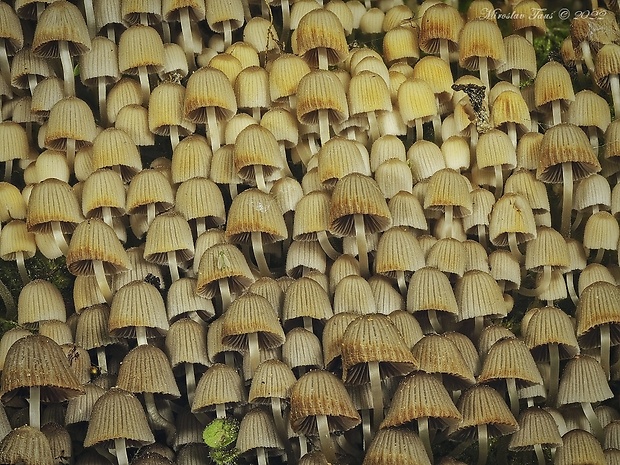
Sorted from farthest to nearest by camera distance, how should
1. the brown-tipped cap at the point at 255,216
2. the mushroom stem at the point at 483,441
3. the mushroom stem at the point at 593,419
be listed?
the brown-tipped cap at the point at 255,216, the mushroom stem at the point at 593,419, the mushroom stem at the point at 483,441

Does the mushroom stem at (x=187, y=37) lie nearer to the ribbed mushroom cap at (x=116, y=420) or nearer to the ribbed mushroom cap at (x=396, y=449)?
the ribbed mushroom cap at (x=116, y=420)

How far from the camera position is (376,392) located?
2.62 m

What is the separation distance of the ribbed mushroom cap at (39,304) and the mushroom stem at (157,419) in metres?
0.44

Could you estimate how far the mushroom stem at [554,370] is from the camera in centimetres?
282

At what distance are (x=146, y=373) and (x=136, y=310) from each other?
0.21 metres

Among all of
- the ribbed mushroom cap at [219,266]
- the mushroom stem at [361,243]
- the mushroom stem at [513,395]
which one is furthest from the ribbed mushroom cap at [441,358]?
the ribbed mushroom cap at [219,266]

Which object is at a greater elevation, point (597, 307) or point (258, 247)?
point (258, 247)

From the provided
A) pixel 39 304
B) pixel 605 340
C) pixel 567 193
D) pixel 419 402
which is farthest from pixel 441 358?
pixel 39 304

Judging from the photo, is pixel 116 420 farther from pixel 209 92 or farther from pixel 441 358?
pixel 209 92

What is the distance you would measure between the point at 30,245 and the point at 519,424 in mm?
1768

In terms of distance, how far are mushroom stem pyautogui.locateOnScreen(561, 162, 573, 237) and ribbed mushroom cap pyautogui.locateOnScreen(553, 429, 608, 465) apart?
837 mm

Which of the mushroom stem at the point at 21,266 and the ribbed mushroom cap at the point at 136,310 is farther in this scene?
the mushroom stem at the point at 21,266

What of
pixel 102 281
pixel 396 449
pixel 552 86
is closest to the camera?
pixel 396 449

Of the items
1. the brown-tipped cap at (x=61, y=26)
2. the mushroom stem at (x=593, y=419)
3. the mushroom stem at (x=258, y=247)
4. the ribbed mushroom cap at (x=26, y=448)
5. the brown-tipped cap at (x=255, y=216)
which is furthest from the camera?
the brown-tipped cap at (x=61, y=26)
